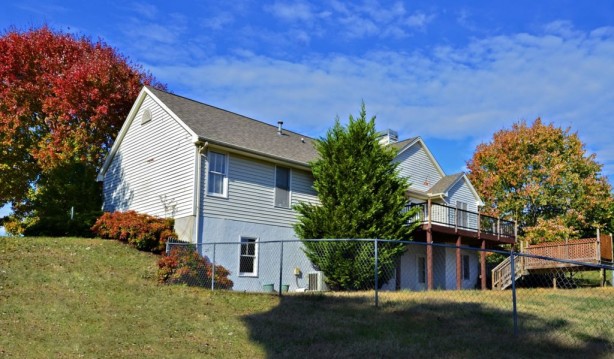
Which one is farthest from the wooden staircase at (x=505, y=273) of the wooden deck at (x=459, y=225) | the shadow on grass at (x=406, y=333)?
the shadow on grass at (x=406, y=333)

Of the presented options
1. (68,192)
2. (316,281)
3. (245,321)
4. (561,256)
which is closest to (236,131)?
(316,281)

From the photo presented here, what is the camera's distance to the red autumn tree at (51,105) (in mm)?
26172

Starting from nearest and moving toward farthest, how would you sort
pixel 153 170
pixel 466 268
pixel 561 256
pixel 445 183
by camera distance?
pixel 153 170 → pixel 561 256 → pixel 445 183 → pixel 466 268

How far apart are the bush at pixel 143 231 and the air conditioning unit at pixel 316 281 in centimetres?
497

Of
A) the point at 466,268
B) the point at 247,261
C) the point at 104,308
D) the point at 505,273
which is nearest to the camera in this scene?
the point at 104,308

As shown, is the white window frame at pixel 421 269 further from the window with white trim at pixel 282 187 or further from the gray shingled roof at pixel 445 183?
the window with white trim at pixel 282 187

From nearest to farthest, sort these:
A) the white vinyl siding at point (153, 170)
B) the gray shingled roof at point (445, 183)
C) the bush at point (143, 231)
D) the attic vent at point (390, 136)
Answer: the bush at point (143, 231) → the white vinyl siding at point (153, 170) → the gray shingled roof at point (445, 183) → the attic vent at point (390, 136)

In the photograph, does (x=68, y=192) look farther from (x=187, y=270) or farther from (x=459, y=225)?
(x=459, y=225)

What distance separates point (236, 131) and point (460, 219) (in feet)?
38.3

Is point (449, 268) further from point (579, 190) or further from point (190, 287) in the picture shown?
point (190, 287)

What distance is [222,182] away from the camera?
1972cm

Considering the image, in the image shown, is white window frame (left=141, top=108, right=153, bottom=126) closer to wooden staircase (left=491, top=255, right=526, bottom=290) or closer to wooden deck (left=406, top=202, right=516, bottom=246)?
wooden deck (left=406, top=202, right=516, bottom=246)

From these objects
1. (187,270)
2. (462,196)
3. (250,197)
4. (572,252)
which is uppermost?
(462,196)

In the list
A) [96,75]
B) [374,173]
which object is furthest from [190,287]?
[96,75]
